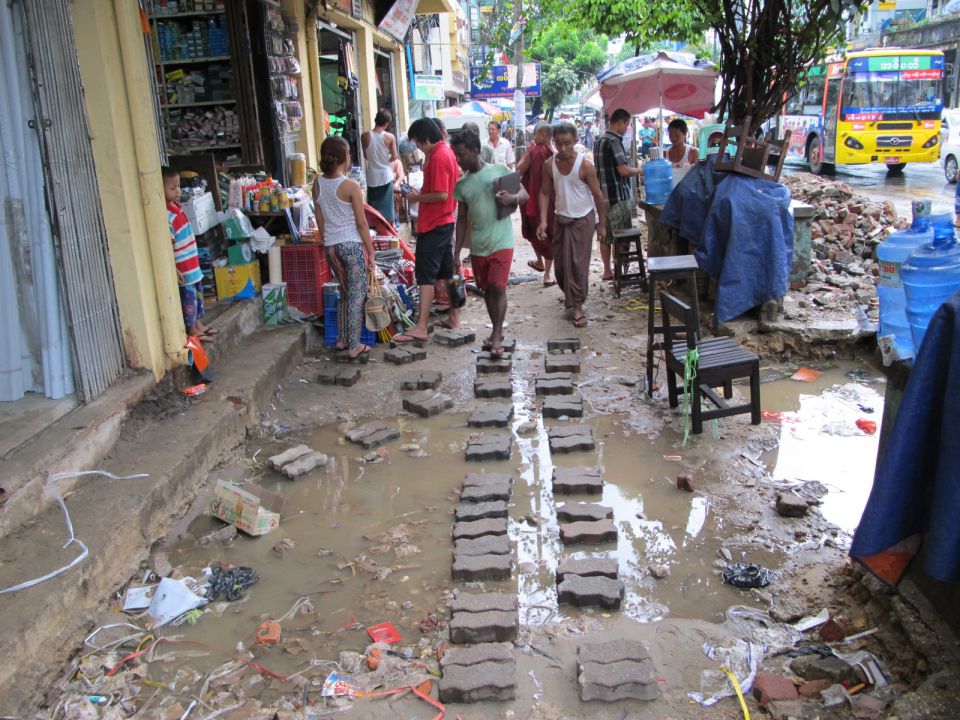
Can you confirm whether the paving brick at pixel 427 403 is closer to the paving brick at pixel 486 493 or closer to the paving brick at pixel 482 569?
the paving brick at pixel 486 493

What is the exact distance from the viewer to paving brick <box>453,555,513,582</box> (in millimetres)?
3740

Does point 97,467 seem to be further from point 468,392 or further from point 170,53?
point 170,53

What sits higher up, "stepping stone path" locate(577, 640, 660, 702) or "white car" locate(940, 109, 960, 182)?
"white car" locate(940, 109, 960, 182)

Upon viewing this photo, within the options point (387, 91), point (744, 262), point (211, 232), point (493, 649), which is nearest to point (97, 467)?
point (493, 649)

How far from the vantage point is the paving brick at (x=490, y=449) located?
16.7ft

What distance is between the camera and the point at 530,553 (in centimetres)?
399

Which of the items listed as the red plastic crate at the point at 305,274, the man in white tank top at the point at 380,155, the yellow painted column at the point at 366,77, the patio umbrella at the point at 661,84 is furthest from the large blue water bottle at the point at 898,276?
the yellow painted column at the point at 366,77

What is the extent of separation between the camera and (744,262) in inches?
274

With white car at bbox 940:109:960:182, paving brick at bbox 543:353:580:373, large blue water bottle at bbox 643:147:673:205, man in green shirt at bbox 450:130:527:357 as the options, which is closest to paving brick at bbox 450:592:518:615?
paving brick at bbox 543:353:580:373

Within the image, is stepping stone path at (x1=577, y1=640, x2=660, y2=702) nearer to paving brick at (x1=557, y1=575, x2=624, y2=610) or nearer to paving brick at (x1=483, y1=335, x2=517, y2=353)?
paving brick at (x1=557, y1=575, x2=624, y2=610)

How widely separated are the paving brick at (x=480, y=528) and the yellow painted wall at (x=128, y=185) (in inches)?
94.3

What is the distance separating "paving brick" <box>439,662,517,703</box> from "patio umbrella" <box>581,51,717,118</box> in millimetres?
11267

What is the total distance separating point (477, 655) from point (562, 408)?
2.82 m

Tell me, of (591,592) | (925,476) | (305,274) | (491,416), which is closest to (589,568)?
(591,592)
